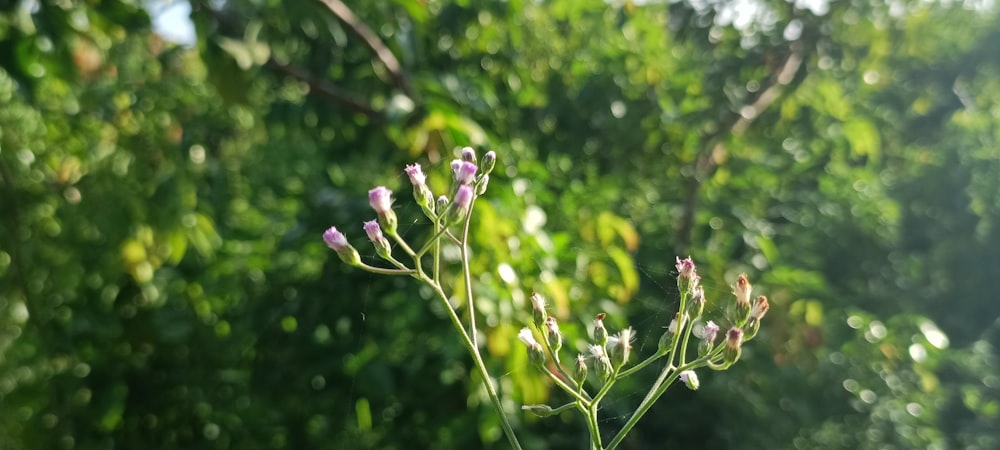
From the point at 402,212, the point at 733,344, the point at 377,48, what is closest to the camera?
the point at 733,344

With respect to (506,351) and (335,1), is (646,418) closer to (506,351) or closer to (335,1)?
(506,351)

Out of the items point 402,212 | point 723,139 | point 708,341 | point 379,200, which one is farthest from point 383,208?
point 723,139

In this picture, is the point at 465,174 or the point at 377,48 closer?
the point at 465,174

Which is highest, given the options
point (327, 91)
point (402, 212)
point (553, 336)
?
point (553, 336)

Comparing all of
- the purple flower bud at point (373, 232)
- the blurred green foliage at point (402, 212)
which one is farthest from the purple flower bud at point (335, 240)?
the blurred green foliage at point (402, 212)

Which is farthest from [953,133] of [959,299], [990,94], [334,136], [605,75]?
[334,136]

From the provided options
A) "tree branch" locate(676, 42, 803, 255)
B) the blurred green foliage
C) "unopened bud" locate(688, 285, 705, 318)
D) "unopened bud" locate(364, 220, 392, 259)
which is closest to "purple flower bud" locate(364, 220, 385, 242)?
"unopened bud" locate(364, 220, 392, 259)

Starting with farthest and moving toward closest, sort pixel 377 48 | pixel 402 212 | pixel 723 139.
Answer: pixel 723 139 < pixel 377 48 < pixel 402 212

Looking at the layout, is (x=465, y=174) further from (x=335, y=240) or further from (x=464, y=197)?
(x=335, y=240)

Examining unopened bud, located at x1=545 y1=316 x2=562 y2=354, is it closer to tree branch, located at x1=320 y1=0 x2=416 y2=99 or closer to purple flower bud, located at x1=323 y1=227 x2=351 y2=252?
purple flower bud, located at x1=323 y1=227 x2=351 y2=252
